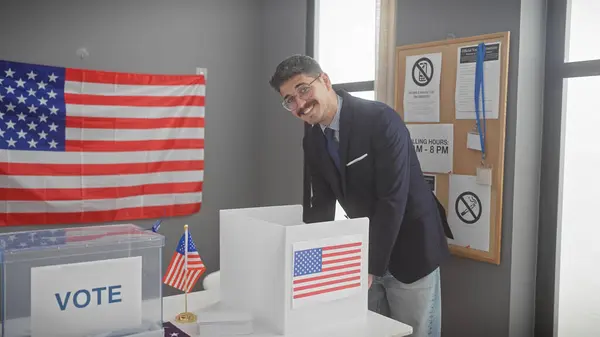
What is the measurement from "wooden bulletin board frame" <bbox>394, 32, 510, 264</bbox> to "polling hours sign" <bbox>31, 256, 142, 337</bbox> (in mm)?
1694

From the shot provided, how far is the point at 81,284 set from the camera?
1.32 meters

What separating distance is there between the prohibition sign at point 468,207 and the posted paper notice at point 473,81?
0.38 m

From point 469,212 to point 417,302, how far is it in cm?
68

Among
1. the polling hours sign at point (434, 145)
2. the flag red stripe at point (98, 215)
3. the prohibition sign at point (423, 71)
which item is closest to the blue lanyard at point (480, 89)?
the polling hours sign at point (434, 145)

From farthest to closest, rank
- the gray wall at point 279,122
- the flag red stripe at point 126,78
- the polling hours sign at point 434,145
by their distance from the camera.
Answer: the gray wall at point 279,122 → the flag red stripe at point 126,78 → the polling hours sign at point 434,145

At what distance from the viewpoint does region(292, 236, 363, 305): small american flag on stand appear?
5.16ft

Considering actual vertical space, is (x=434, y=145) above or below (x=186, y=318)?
above

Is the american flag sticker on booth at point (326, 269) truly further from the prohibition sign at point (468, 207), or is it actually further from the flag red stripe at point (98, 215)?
the flag red stripe at point (98, 215)

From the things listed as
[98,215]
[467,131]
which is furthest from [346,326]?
[98,215]

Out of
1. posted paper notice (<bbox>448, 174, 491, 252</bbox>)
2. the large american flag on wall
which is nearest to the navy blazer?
posted paper notice (<bbox>448, 174, 491, 252</bbox>)

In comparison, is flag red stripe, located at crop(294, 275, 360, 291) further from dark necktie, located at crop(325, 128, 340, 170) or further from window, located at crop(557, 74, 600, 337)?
window, located at crop(557, 74, 600, 337)

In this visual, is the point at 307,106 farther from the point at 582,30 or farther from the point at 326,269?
the point at 582,30

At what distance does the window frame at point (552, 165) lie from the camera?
240 cm

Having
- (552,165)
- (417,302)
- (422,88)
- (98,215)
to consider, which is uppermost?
(422,88)
